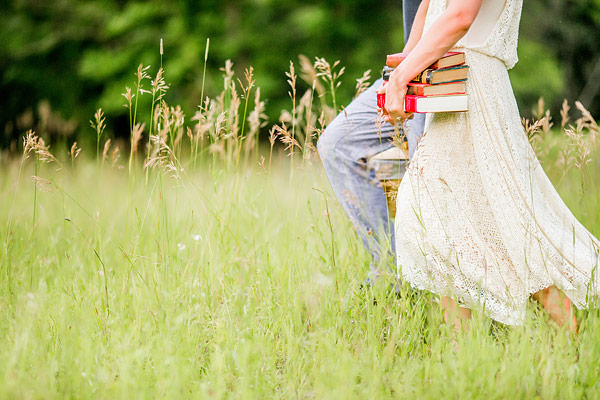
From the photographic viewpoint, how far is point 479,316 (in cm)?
185

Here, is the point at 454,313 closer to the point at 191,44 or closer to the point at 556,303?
the point at 556,303

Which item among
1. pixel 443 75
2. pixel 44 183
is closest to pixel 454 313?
pixel 443 75

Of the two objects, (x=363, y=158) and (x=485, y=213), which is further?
(x=363, y=158)

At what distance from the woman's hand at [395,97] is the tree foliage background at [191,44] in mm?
6964

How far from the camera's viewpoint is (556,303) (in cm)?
200

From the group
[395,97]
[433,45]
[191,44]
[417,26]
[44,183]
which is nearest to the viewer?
[433,45]

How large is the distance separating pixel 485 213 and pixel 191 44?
821 cm

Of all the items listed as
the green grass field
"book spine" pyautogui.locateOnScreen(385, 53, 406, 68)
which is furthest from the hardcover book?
the green grass field

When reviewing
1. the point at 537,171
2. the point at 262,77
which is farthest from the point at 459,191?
the point at 262,77

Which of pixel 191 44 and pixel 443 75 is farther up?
pixel 191 44

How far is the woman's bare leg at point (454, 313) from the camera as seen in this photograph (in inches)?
77.4

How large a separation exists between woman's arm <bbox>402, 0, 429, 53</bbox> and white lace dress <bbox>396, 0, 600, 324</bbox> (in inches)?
9.4

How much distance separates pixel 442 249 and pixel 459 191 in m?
0.21

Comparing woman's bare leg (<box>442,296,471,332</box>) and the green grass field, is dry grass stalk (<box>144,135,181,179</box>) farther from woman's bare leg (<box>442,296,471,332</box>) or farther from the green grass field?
woman's bare leg (<box>442,296,471,332</box>)
